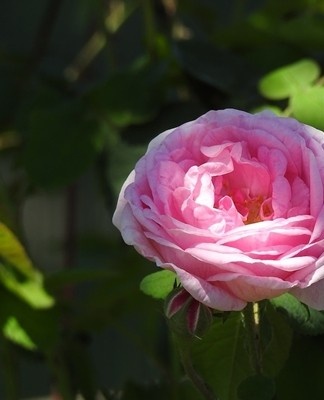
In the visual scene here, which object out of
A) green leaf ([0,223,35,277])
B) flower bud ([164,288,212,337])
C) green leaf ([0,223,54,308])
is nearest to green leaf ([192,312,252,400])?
flower bud ([164,288,212,337])

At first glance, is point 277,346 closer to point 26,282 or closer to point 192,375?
point 192,375

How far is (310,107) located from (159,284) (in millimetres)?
246

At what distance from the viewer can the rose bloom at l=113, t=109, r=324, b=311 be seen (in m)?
0.55

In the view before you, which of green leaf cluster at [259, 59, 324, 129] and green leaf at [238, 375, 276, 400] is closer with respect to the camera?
green leaf at [238, 375, 276, 400]

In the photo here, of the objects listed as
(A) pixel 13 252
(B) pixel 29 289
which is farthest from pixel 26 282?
(A) pixel 13 252

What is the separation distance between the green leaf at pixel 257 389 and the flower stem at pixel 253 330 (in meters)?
0.01

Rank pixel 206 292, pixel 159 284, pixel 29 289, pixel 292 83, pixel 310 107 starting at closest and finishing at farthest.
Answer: pixel 206 292, pixel 159 284, pixel 310 107, pixel 292 83, pixel 29 289

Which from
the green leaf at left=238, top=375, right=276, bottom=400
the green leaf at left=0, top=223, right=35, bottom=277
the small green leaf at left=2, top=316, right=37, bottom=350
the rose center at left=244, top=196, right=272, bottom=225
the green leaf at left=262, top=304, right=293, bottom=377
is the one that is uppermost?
the rose center at left=244, top=196, right=272, bottom=225

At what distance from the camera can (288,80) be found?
94cm

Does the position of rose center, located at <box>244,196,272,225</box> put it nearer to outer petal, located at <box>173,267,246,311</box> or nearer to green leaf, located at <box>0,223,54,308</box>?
outer petal, located at <box>173,267,246,311</box>

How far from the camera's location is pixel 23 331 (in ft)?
3.35

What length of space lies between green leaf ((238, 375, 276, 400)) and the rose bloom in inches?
3.0

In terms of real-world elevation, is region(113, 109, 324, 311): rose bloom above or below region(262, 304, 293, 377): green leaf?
above

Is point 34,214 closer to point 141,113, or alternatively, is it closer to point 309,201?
point 141,113
